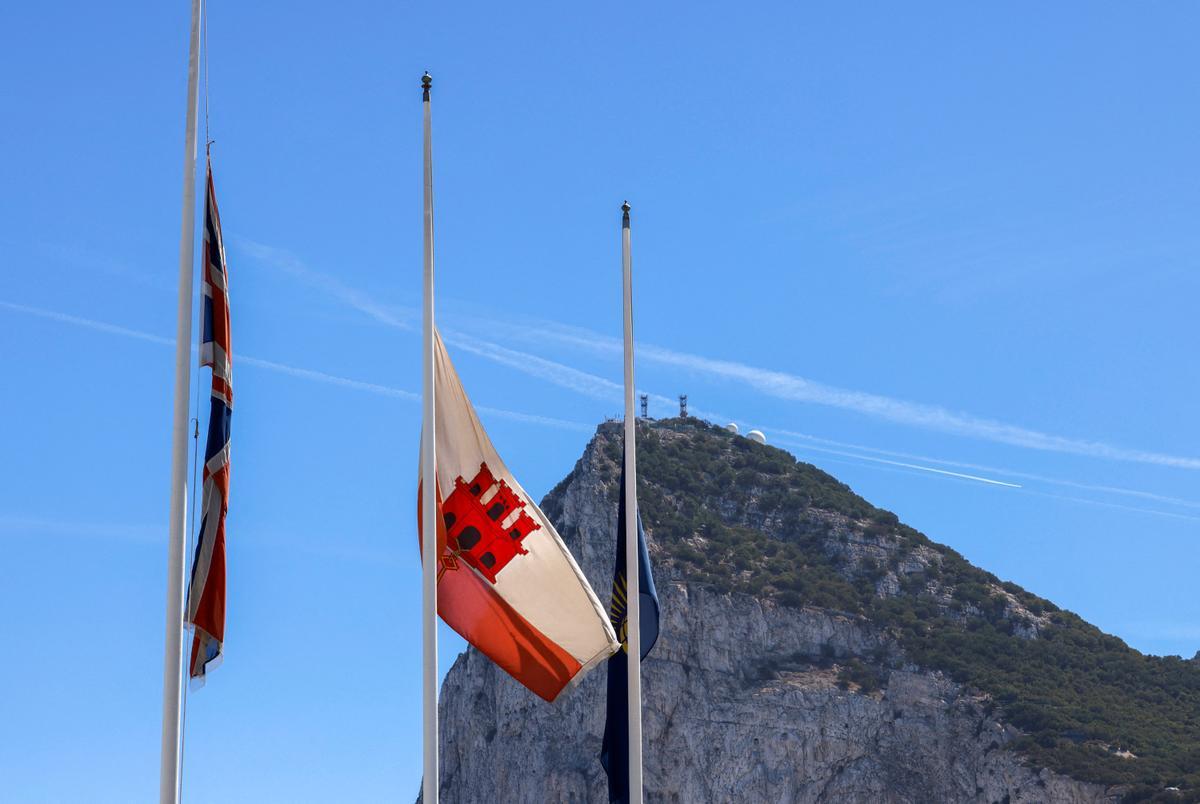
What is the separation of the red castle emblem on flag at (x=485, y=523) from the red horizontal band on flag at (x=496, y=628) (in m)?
0.15

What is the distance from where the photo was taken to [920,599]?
375 feet

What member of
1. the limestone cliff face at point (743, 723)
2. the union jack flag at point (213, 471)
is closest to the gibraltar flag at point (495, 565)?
the union jack flag at point (213, 471)

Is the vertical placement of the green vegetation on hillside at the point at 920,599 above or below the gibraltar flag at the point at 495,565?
above

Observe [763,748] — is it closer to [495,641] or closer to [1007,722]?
[1007,722]

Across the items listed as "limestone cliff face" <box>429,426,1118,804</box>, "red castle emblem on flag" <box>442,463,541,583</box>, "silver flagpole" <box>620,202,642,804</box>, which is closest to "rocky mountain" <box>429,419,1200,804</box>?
"limestone cliff face" <box>429,426,1118,804</box>

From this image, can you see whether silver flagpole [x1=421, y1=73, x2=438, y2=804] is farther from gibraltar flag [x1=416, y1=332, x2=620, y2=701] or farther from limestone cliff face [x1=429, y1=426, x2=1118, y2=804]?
limestone cliff face [x1=429, y1=426, x2=1118, y2=804]

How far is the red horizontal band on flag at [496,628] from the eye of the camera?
2159 cm

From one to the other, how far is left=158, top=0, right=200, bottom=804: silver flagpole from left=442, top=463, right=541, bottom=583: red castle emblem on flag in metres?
4.10

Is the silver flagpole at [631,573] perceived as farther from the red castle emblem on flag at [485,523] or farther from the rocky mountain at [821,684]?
the rocky mountain at [821,684]

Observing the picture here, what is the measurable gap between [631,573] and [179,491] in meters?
7.34

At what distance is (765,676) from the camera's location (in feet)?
337

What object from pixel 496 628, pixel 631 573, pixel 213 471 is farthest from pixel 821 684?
pixel 213 471

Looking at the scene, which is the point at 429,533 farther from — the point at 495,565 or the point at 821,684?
the point at 821,684

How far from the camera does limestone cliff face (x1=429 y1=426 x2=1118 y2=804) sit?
95.1 metres
